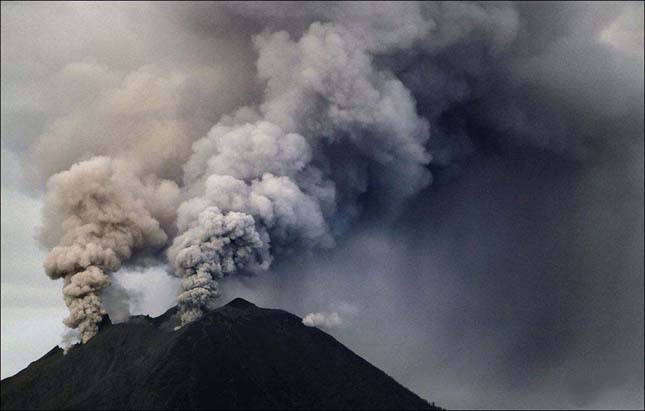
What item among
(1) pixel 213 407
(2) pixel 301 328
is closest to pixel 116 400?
(1) pixel 213 407

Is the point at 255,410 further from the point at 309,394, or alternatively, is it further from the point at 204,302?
the point at 204,302

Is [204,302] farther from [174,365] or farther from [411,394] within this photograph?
[411,394]

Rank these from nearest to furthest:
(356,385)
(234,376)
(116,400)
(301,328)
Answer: (116,400)
(234,376)
(356,385)
(301,328)

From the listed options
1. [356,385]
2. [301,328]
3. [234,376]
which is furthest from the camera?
[301,328]

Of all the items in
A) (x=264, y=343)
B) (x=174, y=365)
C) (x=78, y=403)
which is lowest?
(x=78, y=403)

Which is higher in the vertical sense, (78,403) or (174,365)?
(174,365)

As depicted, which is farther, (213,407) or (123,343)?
(123,343)

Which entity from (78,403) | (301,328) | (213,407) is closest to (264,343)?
(301,328)
